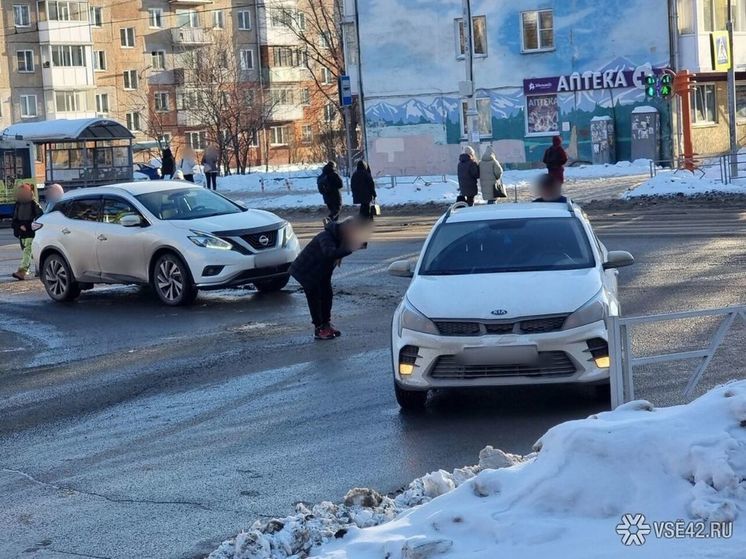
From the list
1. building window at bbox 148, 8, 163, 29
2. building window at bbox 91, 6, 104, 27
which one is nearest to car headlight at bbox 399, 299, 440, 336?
building window at bbox 91, 6, 104, 27

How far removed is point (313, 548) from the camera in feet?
18.3

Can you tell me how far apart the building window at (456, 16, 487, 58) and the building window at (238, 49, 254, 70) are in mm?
33713

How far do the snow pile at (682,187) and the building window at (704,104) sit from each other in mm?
13153

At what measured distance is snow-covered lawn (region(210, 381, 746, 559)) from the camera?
4.84m

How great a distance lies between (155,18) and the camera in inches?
3100

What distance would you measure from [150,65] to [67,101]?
20.6 ft

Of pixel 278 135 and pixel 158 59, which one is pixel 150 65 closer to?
pixel 158 59

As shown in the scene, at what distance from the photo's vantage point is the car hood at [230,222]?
16094 millimetres

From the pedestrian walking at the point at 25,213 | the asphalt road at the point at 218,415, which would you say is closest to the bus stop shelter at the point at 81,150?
the pedestrian walking at the point at 25,213

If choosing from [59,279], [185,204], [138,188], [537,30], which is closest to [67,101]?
[537,30]

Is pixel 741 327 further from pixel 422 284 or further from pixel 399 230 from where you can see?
pixel 399 230

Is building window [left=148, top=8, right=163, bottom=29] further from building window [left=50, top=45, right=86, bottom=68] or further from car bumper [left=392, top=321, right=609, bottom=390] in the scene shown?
car bumper [left=392, top=321, right=609, bottom=390]

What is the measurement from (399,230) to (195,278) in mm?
10453

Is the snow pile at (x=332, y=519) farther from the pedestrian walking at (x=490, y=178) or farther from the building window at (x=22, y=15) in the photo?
the building window at (x=22, y=15)
